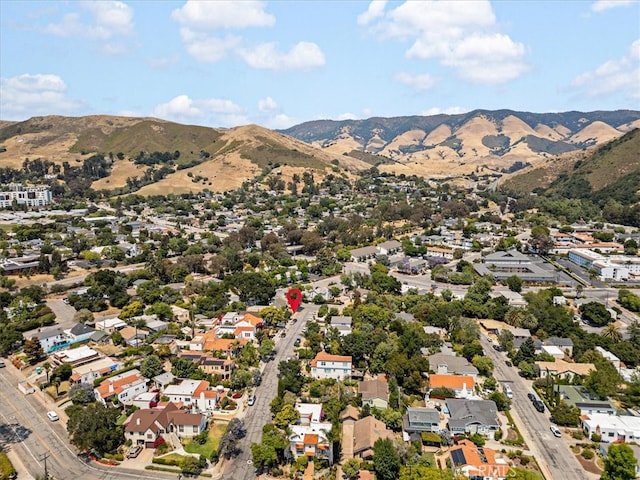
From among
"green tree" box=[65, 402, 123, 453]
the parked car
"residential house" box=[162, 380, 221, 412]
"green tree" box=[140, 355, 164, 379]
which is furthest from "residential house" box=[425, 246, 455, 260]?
"green tree" box=[65, 402, 123, 453]

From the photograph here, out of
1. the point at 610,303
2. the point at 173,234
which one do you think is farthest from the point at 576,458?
the point at 173,234

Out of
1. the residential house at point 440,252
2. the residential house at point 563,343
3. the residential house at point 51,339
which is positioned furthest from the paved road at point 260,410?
the residential house at point 440,252

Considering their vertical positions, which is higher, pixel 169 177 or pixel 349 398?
pixel 169 177

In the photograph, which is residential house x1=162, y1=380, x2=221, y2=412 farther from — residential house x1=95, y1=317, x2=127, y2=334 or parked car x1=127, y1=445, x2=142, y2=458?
residential house x1=95, y1=317, x2=127, y2=334

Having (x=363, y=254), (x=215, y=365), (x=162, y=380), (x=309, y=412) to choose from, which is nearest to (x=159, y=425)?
(x=162, y=380)

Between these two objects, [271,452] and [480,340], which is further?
[480,340]

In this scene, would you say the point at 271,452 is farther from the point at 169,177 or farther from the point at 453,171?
the point at 453,171
